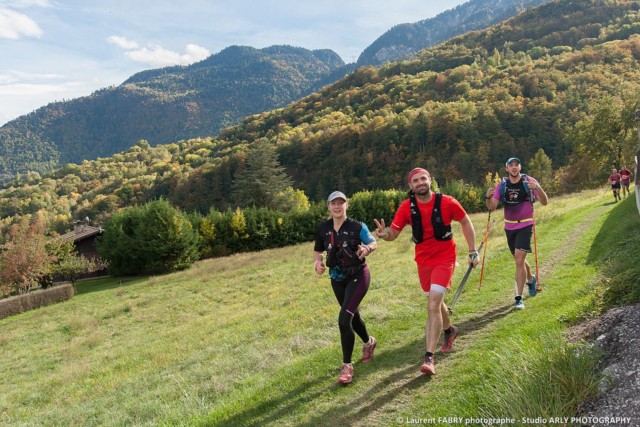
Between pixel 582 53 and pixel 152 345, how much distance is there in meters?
170

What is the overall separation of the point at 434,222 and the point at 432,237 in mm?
217

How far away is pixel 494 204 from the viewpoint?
6.48m

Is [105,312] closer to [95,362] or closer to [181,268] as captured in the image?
[95,362]

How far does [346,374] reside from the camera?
16.9 feet

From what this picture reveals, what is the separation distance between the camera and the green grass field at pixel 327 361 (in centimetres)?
361

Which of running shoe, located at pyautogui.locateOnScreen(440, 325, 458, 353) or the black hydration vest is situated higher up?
the black hydration vest

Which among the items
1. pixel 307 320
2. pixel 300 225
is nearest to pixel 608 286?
pixel 307 320

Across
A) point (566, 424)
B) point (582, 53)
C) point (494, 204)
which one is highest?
point (582, 53)

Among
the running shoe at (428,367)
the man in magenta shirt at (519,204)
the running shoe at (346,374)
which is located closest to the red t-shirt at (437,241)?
the running shoe at (428,367)

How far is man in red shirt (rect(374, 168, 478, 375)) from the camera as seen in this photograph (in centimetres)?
486

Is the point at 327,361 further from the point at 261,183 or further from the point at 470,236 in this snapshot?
the point at 261,183

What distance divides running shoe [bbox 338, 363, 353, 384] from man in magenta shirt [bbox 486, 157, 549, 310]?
11.2ft

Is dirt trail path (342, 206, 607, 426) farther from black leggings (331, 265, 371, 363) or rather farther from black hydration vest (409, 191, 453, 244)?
black hydration vest (409, 191, 453, 244)

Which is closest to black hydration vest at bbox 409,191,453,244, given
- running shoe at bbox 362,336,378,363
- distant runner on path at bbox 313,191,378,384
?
distant runner on path at bbox 313,191,378,384
